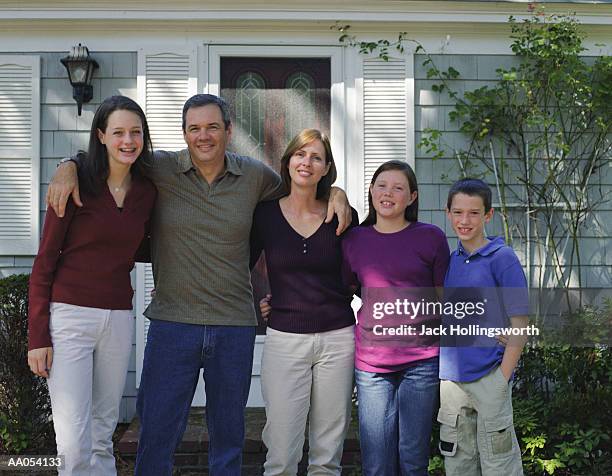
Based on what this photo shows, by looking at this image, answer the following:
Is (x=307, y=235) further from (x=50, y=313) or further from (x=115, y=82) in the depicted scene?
(x=115, y=82)

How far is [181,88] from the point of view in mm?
4957

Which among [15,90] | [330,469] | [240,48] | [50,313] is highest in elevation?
[240,48]

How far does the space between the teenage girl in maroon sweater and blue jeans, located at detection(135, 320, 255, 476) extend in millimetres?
147

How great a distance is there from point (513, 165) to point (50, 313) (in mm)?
3563

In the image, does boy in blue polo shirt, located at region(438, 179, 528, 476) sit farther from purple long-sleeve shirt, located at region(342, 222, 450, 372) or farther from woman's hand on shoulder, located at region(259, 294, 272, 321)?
woman's hand on shoulder, located at region(259, 294, 272, 321)

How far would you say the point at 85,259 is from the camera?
2.59 metres

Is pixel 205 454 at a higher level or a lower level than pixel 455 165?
lower

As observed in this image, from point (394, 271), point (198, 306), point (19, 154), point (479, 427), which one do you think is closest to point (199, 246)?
A: point (198, 306)

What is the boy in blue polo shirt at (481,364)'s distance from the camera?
2740 millimetres

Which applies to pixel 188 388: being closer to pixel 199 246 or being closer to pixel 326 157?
pixel 199 246

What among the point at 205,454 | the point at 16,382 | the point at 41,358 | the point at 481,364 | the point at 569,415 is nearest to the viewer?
the point at 41,358

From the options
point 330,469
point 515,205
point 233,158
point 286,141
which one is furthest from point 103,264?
point 515,205

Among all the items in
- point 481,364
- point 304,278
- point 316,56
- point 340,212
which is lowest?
point 481,364

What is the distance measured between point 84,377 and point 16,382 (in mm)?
2004
